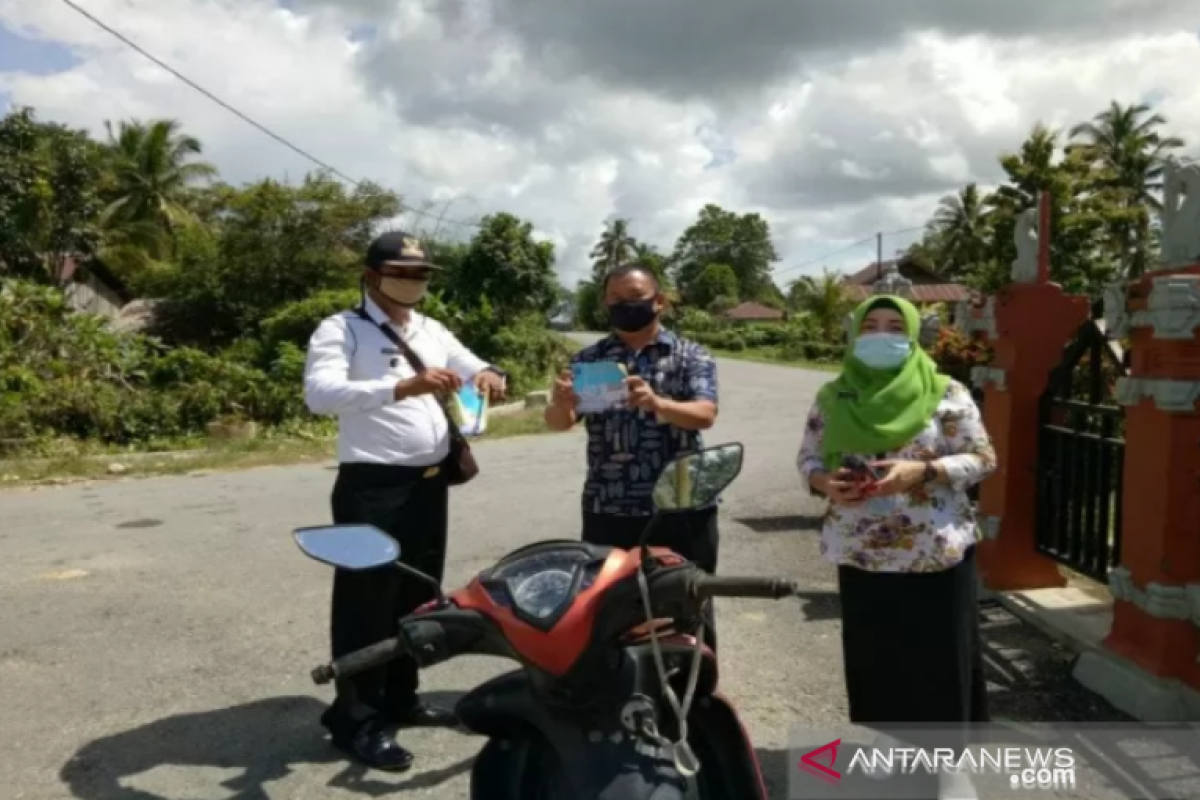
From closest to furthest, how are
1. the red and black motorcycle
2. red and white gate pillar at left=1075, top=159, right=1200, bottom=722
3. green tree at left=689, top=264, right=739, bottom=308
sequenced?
the red and black motorcycle → red and white gate pillar at left=1075, top=159, right=1200, bottom=722 → green tree at left=689, top=264, right=739, bottom=308

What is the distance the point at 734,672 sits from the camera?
4125 mm

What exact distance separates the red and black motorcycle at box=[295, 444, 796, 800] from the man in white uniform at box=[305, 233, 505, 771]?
53.3 inches

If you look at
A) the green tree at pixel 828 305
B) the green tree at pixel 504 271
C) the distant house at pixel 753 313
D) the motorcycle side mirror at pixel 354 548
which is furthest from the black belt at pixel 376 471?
the distant house at pixel 753 313

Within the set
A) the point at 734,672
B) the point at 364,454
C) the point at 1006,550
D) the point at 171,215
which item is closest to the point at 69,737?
the point at 364,454

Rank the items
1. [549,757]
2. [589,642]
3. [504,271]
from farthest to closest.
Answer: [504,271]
[549,757]
[589,642]

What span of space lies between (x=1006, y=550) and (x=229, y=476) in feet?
27.5

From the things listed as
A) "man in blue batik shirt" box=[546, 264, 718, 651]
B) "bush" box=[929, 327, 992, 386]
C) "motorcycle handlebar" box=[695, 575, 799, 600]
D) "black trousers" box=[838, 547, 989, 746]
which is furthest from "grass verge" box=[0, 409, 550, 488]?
"motorcycle handlebar" box=[695, 575, 799, 600]

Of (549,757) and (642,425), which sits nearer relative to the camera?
(549,757)

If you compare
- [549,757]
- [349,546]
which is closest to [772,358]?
[549,757]

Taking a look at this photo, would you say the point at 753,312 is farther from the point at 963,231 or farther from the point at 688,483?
the point at 688,483

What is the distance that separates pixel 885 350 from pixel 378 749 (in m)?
2.12

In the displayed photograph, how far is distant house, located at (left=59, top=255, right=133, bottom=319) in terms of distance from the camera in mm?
23078

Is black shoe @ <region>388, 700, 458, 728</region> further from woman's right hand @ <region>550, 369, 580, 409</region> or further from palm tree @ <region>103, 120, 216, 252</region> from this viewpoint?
palm tree @ <region>103, 120, 216, 252</region>

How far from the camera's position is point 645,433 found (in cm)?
314
